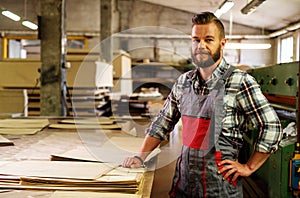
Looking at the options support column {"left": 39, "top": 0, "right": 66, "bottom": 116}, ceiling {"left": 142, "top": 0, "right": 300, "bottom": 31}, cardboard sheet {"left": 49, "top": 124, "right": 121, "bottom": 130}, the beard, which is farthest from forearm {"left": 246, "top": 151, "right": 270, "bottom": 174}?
ceiling {"left": 142, "top": 0, "right": 300, "bottom": 31}

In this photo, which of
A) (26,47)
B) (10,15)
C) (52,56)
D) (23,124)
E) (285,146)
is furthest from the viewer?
(26,47)

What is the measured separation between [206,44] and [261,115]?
1.28ft

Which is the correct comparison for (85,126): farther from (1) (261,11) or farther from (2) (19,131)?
(1) (261,11)

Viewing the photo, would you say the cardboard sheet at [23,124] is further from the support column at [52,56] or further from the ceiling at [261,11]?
the ceiling at [261,11]

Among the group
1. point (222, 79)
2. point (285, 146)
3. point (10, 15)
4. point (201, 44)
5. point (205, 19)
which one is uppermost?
point (10, 15)

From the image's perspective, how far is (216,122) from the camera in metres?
1.62

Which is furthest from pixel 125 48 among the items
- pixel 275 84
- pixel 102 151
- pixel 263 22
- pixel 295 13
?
pixel 102 151

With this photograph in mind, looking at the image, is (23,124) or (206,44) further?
(23,124)

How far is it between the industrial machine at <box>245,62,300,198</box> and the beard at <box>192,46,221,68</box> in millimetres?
1395

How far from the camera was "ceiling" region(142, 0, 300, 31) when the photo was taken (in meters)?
8.66

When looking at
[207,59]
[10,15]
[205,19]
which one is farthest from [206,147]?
[10,15]

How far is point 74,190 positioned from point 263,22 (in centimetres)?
1066

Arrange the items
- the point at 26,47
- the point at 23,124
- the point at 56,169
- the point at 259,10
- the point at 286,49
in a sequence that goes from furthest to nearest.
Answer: the point at 26,47
the point at 286,49
the point at 259,10
the point at 23,124
the point at 56,169

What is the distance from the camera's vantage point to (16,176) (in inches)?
54.0
